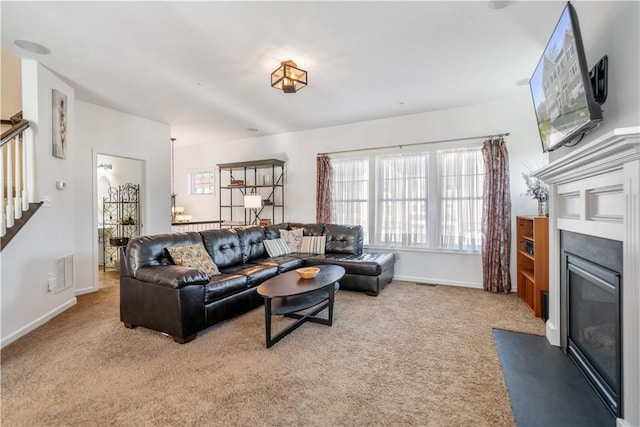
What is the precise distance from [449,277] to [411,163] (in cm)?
190

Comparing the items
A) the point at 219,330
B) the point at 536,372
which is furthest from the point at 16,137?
the point at 536,372

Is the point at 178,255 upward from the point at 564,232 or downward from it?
downward

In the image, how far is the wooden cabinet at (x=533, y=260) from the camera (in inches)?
125

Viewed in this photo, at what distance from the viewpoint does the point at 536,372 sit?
2.08 metres

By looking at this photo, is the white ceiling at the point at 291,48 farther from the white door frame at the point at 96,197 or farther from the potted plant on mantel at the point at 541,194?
the potted plant on mantel at the point at 541,194

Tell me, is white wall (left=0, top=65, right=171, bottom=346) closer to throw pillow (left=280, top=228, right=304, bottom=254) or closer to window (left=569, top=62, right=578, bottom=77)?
throw pillow (left=280, top=228, right=304, bottom=254)

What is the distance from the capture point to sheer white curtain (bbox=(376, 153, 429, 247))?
473 centimetres

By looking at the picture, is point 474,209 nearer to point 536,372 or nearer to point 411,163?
point 411,163

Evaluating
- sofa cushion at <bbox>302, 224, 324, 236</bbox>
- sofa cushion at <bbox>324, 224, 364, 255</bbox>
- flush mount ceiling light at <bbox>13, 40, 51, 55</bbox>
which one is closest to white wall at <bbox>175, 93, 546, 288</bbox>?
sofa cushion at <bbox>302, 224, 324, 236</bbox>

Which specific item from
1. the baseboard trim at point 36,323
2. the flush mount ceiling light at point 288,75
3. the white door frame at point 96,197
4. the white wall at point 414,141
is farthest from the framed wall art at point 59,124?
the white wall at point 414,141

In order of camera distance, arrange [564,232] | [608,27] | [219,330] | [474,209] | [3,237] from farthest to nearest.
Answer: [474,209]
[219,330]
[3,237]
[564,232]
[608,27]

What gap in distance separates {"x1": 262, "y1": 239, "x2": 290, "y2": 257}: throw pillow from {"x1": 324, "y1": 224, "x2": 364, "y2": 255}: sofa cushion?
716 millimetres

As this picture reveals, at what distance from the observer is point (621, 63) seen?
5.30ft

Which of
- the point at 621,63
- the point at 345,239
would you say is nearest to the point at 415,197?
the point at 345,239
